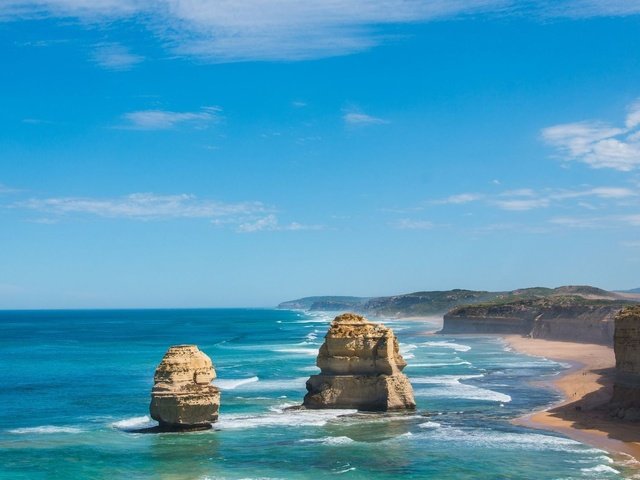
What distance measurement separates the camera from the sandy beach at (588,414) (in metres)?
31.1

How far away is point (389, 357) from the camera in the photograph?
3650 centimetres

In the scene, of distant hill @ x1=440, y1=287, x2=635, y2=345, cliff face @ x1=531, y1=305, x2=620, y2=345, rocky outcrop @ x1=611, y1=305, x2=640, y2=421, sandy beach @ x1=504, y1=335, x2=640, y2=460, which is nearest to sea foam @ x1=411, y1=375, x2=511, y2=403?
sandy beach @ x1=504, y1=335, x2=640, y2=460

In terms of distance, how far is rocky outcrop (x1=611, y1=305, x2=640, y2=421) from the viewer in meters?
34.1

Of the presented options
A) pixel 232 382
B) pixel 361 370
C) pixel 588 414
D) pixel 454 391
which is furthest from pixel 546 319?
pixel 361 370

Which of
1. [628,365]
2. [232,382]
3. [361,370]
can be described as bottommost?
[232,382]

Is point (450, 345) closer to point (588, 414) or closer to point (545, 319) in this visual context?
point (545, 319)

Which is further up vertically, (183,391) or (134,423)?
(183,391)

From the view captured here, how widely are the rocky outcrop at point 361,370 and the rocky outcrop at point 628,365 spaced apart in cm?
967

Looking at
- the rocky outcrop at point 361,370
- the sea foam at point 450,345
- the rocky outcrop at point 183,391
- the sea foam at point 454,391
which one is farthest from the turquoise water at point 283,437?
the sea foam at point 450,345

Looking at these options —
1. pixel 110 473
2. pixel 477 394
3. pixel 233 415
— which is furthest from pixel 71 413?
pixel 477 394

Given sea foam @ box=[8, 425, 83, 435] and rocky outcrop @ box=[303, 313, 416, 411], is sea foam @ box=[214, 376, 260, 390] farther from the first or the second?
sea foam @ box=[8, 425, 83, 435]

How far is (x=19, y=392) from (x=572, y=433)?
3523 cm

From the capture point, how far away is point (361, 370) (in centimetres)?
3719

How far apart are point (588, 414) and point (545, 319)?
7387cm
